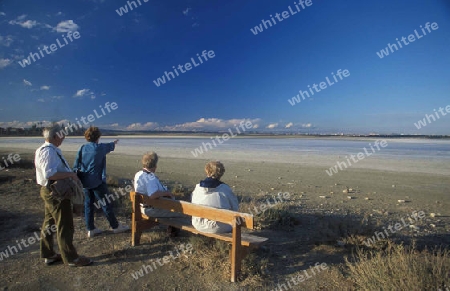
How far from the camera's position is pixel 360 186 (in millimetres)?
11969

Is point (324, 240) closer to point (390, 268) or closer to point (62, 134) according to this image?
point (390, 268)

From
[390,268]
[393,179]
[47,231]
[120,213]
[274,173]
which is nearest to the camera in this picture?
[390,268]

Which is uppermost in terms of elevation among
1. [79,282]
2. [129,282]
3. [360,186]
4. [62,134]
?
[62,134]

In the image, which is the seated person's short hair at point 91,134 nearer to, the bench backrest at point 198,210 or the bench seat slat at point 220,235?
the bench backrest at point 198,210

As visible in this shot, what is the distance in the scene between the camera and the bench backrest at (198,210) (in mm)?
3738

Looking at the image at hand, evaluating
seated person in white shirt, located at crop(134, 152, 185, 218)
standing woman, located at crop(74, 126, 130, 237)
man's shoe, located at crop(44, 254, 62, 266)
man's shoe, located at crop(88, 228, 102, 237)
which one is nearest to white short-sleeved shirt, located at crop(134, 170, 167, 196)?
seated person in white shirt, located at crop(134, 152, 185, 218)

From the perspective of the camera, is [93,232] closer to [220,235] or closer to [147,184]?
[147,184]

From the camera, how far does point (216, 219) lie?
3.94 meters

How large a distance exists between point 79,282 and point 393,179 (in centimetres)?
1367

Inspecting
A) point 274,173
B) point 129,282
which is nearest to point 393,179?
point 274,173

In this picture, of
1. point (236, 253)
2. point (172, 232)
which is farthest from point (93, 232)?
point (236, 253)

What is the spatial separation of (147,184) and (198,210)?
47.5 inches

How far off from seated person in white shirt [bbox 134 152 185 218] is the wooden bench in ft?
0.29

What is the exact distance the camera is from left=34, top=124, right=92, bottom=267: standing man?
387 centimetres
